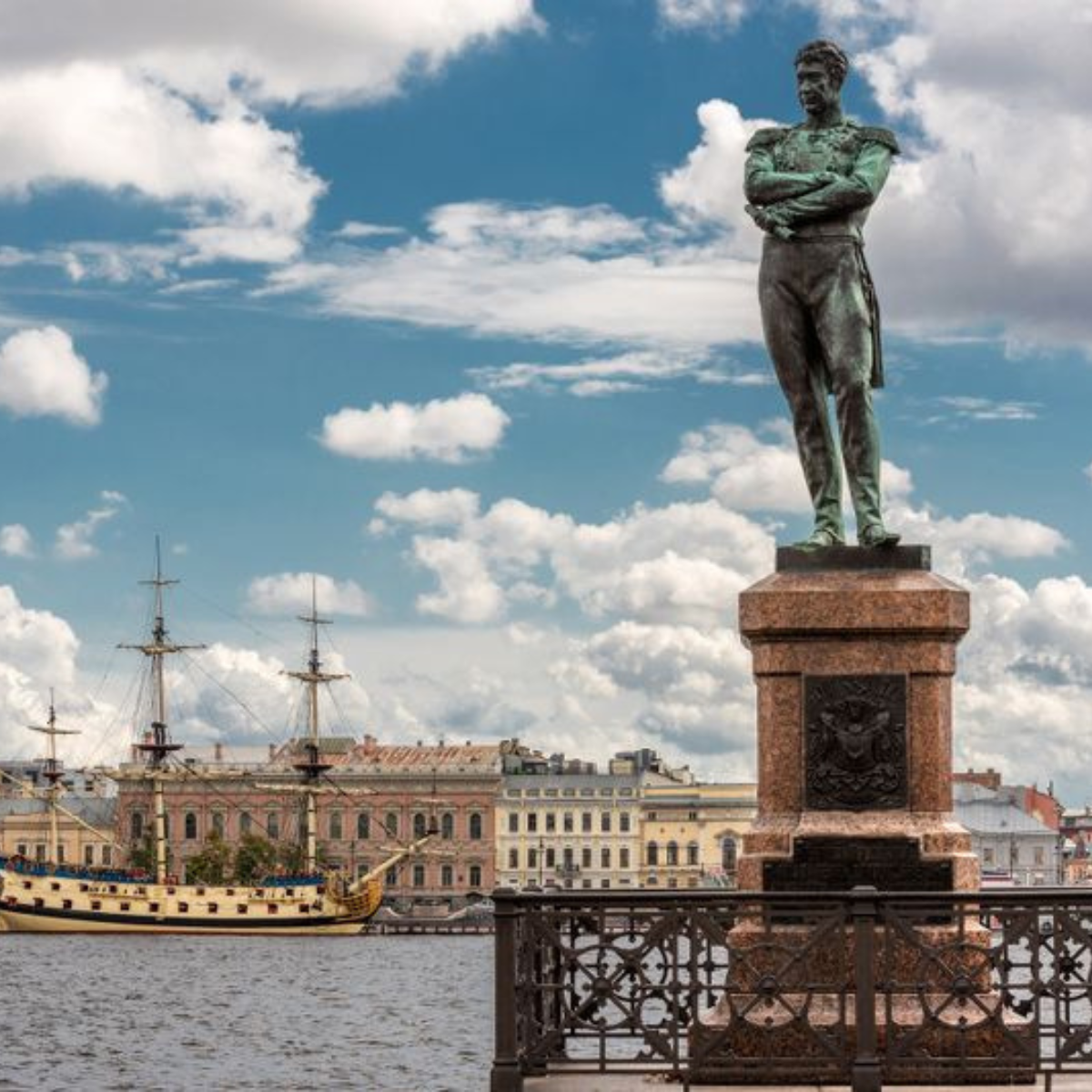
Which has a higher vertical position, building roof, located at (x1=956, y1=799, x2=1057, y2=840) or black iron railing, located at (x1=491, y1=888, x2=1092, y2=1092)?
building roof, located at (x1=956, y1=799, x2=1057, y2=840)

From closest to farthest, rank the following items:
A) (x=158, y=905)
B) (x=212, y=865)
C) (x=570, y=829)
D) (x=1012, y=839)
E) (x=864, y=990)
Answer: (x=864, y=990)
(x=158, y=905)
(x=212, y=865)
(x=570, y=829)
(x=1012, y=839)

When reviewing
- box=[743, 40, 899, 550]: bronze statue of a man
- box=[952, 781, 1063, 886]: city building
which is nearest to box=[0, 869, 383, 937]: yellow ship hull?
box=[952, 781, 1063, 886]: city building

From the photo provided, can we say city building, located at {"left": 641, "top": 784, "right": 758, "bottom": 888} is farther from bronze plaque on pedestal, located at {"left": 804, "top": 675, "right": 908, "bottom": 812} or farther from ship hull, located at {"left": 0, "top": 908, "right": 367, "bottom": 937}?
bronze plaque on pedestal, located at {"left": 804, "top": 675, "right": 908, "bottom": 812}

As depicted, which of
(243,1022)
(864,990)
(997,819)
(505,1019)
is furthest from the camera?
(997,819)

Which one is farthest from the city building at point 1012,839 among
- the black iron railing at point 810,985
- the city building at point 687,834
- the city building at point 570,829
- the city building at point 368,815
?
the black iron railing at point 810,985

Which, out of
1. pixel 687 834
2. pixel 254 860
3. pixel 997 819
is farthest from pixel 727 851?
pixel 254 860

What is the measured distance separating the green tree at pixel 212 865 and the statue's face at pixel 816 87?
372 feet

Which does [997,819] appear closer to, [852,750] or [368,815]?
[368,815]

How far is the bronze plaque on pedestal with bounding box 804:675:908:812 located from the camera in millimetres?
11516

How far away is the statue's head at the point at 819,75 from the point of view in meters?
12.2

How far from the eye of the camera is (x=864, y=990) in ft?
33.7

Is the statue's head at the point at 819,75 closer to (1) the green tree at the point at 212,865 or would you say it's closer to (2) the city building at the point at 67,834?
(1) the green tree at the point at 212,865

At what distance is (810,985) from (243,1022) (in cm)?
2739

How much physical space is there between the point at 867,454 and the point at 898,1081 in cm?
311
